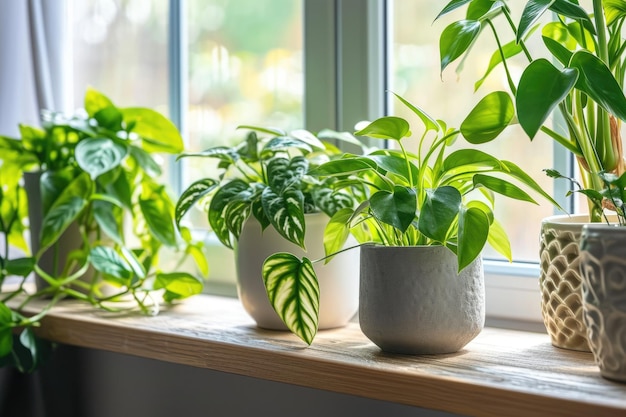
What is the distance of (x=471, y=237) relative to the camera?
800mm

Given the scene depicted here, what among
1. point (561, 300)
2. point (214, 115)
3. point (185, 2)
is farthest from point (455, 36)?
point (185, 2)

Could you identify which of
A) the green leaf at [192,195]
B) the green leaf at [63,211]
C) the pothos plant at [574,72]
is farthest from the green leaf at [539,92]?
the green leaf at [63,211]

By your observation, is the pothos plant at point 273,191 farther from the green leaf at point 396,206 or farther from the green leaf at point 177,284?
the green leaf at point 177,284

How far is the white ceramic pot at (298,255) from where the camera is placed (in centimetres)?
105

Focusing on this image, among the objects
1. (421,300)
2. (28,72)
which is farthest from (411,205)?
(28,72)

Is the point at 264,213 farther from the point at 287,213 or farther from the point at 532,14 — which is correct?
the point at 532,14

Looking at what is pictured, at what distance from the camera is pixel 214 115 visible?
151 cm

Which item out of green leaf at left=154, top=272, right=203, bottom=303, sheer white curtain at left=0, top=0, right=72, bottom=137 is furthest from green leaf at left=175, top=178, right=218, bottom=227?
sheer white curtain at left=0, top=0, right=72, bottom=137

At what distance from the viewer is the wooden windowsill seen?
28.8 inches

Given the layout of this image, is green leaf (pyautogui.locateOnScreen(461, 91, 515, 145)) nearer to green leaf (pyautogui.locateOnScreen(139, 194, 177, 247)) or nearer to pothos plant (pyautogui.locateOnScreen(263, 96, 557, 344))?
pothos plant (pyautogui.locateOnScreen(263, 96, 557, 344))

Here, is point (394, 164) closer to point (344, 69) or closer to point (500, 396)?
point (500, 396)

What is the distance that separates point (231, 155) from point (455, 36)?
386 millimetres

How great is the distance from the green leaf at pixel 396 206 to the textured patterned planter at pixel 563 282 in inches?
7.6

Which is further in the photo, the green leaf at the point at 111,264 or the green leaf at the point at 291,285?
the green leaf at the point at 111,264
